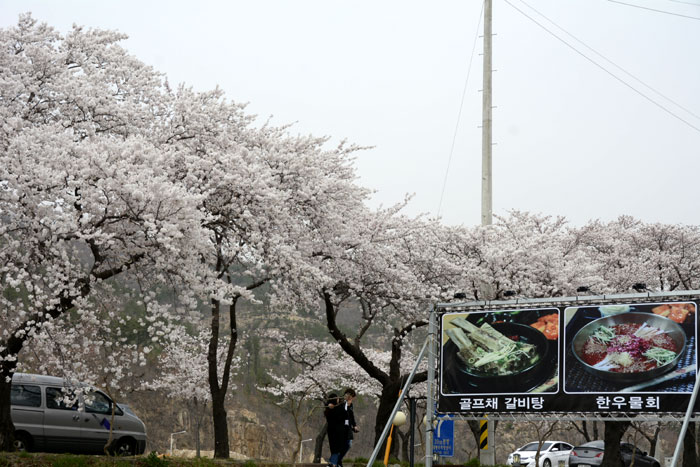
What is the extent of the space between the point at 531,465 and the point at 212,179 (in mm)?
21437

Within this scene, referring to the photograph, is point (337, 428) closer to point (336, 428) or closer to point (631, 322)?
point (336, 428)

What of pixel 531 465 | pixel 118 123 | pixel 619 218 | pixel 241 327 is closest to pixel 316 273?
pixel 118 123

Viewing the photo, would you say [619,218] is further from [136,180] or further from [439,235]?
[136,180]

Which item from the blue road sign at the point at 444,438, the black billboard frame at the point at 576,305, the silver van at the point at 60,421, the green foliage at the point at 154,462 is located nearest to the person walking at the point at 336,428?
the black billboard frame at the point at 576,305

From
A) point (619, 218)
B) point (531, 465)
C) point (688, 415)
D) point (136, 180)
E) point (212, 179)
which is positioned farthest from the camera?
point (619, 218)

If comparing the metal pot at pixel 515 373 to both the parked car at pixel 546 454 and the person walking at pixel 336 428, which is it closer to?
the person walking at pixel 336 428

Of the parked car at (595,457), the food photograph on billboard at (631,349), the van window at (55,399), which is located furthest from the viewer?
the parked car at (595,457)

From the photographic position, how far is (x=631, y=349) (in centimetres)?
1080

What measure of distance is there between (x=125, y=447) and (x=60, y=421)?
1593mm

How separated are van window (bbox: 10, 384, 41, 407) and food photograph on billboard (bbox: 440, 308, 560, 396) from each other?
9180mm

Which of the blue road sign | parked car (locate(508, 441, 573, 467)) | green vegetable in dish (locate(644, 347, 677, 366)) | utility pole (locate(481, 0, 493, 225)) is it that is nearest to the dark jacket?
the blue road sign

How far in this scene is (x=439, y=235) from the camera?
22.5 meters

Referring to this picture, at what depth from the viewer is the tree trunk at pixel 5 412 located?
1380 cm

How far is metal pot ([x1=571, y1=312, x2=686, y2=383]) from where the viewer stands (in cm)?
1051
